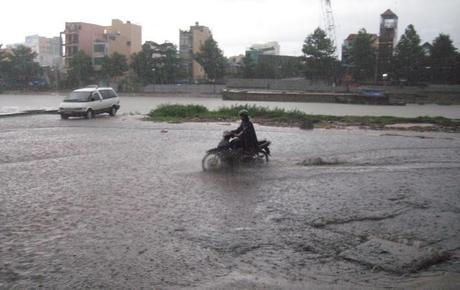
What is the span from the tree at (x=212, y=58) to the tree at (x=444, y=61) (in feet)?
122

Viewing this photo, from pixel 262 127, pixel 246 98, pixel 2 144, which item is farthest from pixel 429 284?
pixel 246 98

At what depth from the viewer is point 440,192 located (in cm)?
923

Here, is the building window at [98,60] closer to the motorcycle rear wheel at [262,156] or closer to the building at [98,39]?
the building at [98,39]

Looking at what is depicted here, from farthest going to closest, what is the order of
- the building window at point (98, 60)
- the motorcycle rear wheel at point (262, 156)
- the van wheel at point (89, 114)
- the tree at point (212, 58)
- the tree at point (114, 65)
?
the building window at point (98, 60)
the tree at point (212, 58)
the tree at point (114, 65)
the van wheel at point (89, 114)
the motorcycle rear wheel at point (262, 156)

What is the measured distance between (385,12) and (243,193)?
102 meters

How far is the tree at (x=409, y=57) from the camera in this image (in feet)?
260

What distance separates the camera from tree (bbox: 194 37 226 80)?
8975cm

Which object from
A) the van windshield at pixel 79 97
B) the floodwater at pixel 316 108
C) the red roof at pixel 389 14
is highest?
the red roof at pixel 389 14

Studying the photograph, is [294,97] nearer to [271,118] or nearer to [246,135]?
[271,118]

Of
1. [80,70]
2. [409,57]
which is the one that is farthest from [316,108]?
[80,70]

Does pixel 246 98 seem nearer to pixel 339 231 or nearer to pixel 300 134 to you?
pixel 300 134

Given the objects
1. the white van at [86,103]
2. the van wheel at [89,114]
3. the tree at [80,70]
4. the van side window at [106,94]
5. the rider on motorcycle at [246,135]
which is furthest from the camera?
the tree at [80,70]

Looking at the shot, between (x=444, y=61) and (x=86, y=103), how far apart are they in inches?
2682

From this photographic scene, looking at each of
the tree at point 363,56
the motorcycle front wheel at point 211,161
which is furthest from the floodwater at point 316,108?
the motorcycle front wheel at point 211,161
